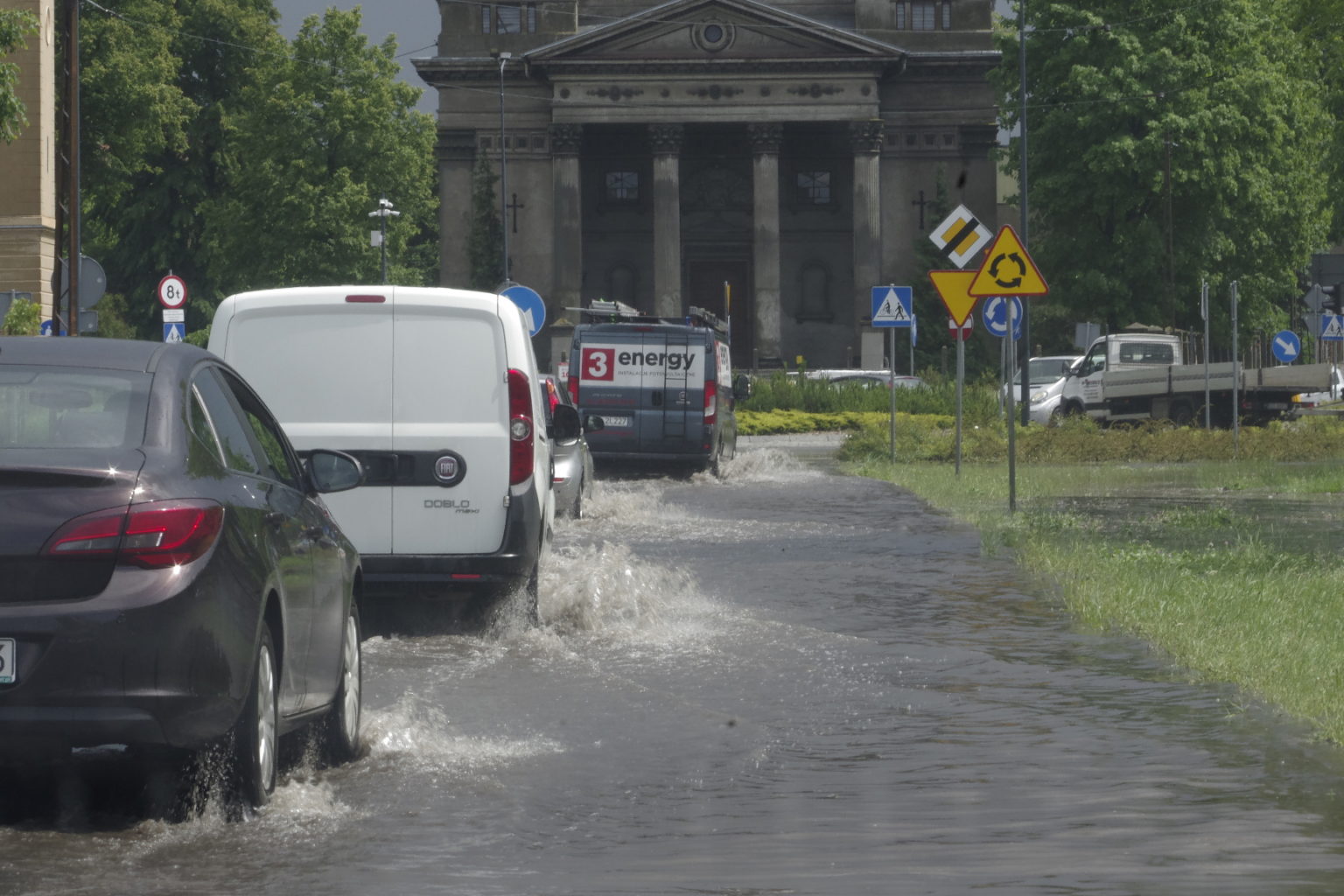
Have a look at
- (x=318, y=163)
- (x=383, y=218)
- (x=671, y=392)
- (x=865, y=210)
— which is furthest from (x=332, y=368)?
(x=865, y=210)

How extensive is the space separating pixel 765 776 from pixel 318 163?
70.0m

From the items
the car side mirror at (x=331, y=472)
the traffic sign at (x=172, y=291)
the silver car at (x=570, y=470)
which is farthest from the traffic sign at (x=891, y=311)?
the car side mirror at (x=331, y=472)

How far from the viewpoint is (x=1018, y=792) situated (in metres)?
7.50

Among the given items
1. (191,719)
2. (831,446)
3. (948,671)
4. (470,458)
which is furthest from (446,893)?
(831,446)

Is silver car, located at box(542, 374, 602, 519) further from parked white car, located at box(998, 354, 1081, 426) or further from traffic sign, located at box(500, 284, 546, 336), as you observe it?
parked white car, located at box(998, 354, 1081, 426)

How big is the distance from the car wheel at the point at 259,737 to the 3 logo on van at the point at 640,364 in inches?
864

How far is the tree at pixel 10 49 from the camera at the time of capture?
28.6 metres

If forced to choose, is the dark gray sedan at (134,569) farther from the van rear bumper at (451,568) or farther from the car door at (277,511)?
the van rear bumper at (451,568)

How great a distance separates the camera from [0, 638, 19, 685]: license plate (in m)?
6.27

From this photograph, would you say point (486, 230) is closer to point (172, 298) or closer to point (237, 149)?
point (237, 149)

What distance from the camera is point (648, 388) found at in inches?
1151

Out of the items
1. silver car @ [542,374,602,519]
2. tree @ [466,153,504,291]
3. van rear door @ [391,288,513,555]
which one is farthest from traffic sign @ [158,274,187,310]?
tree @ [466,153,504,291]

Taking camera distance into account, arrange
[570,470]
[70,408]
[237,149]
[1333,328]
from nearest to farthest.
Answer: [70,408], [570,470], [1333,328], [237,149]

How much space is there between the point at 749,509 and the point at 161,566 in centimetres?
1819
